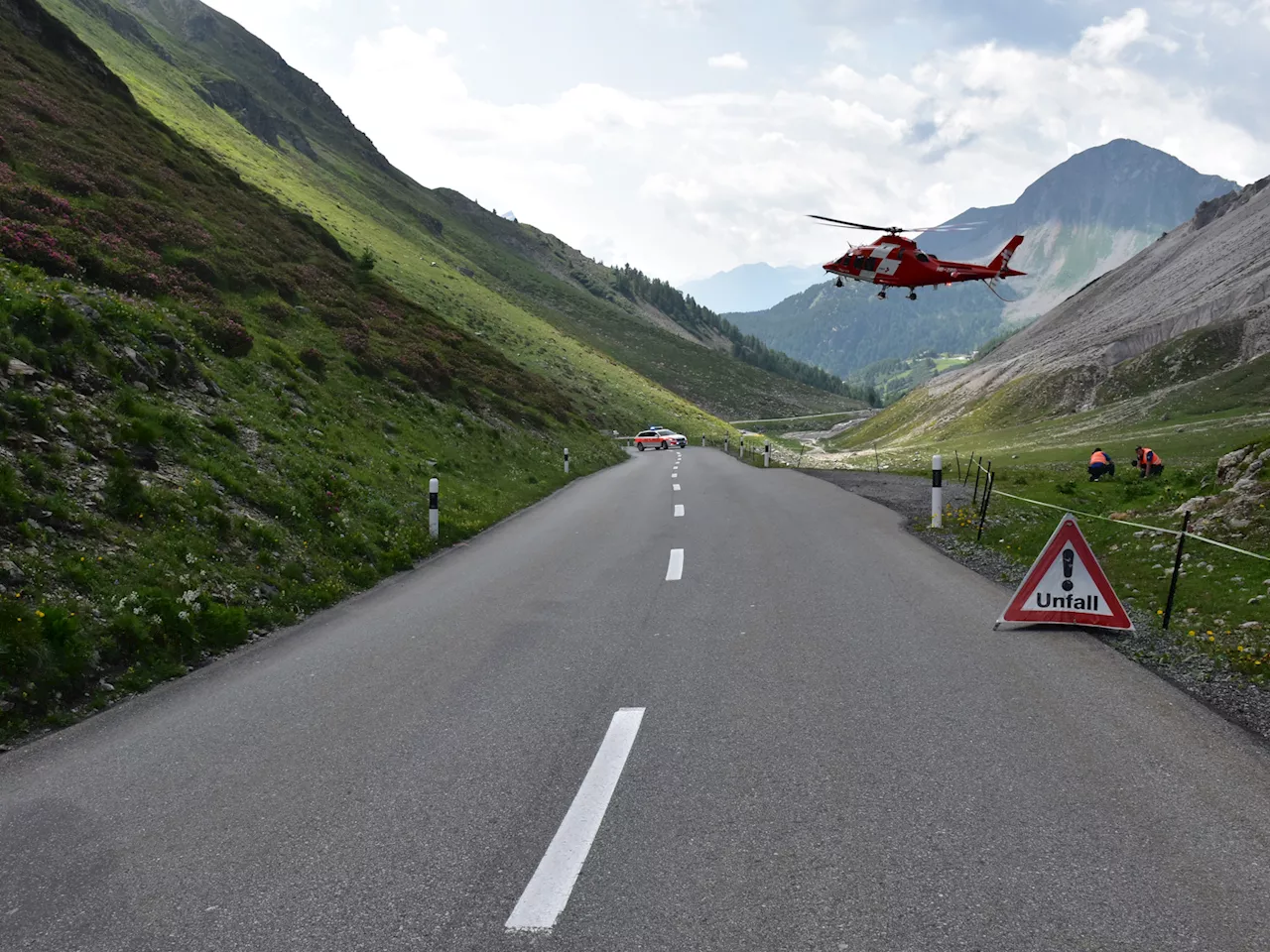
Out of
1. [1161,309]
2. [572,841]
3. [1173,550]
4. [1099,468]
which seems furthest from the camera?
[1161,309]

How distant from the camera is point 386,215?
123375 millimetres

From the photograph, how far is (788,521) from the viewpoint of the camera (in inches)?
649

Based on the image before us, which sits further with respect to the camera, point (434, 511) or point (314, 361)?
point (314, 361)

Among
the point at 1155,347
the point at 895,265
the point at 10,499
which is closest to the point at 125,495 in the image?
the point at 10,499

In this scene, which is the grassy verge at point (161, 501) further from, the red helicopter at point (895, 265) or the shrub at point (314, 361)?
the red helicopter at point (895, 265)

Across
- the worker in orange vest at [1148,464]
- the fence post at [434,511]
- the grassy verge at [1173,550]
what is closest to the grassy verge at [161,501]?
the fence post at [434,511]

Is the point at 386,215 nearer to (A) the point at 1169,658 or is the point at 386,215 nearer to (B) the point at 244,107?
(B) the point at 244,107

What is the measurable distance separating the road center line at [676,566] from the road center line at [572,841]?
17.9ft

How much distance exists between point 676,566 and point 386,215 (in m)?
125

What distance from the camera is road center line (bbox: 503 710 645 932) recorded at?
3.48 metres

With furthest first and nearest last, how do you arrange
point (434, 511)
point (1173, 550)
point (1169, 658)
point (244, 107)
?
point (244, 107), point (434, 511), point (1173, 550), point (1169, 658)

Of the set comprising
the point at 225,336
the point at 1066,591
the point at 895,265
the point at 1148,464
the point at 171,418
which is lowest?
the point at 171,418

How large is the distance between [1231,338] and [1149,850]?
67.3 metres

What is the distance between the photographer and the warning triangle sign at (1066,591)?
27.2 ft
